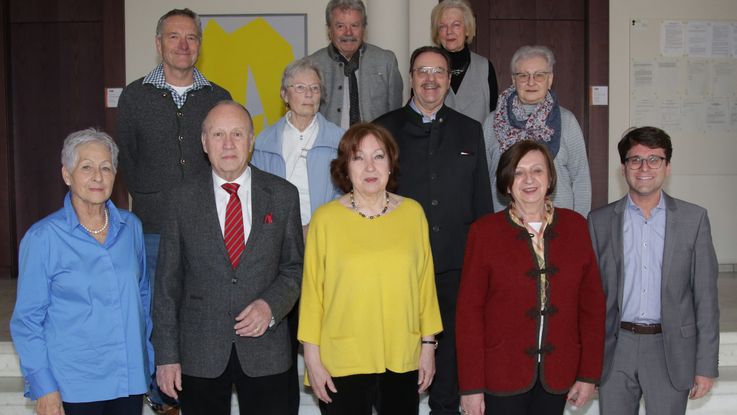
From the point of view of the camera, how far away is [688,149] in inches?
247

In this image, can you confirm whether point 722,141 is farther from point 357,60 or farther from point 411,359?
point 411,359

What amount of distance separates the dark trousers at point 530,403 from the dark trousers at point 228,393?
0.79 metres

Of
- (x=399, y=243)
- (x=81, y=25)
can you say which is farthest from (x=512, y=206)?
(x=81, y=25)

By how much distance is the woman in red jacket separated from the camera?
256cm

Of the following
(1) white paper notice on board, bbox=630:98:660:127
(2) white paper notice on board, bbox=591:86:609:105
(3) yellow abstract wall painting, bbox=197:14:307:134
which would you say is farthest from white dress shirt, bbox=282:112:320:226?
(1) white paper notice on board, bbox=630:98:660:127

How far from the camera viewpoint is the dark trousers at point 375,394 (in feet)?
8.41

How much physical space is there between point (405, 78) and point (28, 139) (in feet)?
11.1

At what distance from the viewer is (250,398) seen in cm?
258

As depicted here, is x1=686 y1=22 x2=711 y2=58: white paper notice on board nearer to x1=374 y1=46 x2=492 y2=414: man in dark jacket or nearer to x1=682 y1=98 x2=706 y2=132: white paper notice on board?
x1=682 y1=98 x2=706 y2=132: white paper notice on board

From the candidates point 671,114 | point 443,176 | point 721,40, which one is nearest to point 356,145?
point 443,176

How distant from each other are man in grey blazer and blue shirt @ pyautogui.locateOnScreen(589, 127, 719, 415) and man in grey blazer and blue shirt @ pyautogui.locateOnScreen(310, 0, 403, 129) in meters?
1.43

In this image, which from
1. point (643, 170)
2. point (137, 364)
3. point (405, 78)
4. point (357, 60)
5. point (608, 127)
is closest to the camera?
point (137, 364)

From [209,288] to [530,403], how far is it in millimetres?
1227

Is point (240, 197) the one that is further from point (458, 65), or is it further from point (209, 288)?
point (458, 65)
